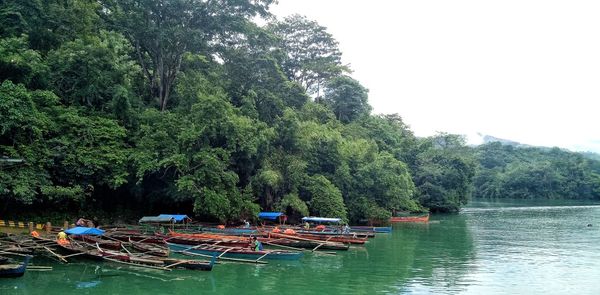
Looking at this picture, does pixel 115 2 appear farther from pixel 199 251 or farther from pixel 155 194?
pixel 199 251

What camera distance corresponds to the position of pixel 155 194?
30.9m

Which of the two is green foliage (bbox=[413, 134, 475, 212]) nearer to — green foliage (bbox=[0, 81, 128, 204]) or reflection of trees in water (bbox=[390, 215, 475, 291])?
reflection of trees in water (bbox=[390, 215, 475, 291])

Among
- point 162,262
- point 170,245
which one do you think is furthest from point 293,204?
point 162,262

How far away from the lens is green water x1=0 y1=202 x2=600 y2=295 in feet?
→ 53.8

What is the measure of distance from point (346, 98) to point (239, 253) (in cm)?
3559

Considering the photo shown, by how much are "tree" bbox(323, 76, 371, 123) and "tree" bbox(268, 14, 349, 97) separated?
5.67ft

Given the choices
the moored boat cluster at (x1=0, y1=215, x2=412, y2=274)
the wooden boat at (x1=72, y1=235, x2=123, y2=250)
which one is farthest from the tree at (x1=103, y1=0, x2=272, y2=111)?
the wooden boat at (x1=72, y1=235, x2=123, y2=250)

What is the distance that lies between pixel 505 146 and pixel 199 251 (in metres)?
99.1

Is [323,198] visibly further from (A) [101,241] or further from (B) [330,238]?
(A) [101,241]

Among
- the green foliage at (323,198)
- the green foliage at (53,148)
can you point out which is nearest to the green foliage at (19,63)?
the green foliage at (53,148)

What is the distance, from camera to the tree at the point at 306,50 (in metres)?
53.5

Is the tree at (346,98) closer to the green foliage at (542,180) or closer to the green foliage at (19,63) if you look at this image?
the green foliage at (19,63)

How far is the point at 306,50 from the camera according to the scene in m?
54.4

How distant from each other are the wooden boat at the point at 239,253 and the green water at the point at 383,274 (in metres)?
0.42
